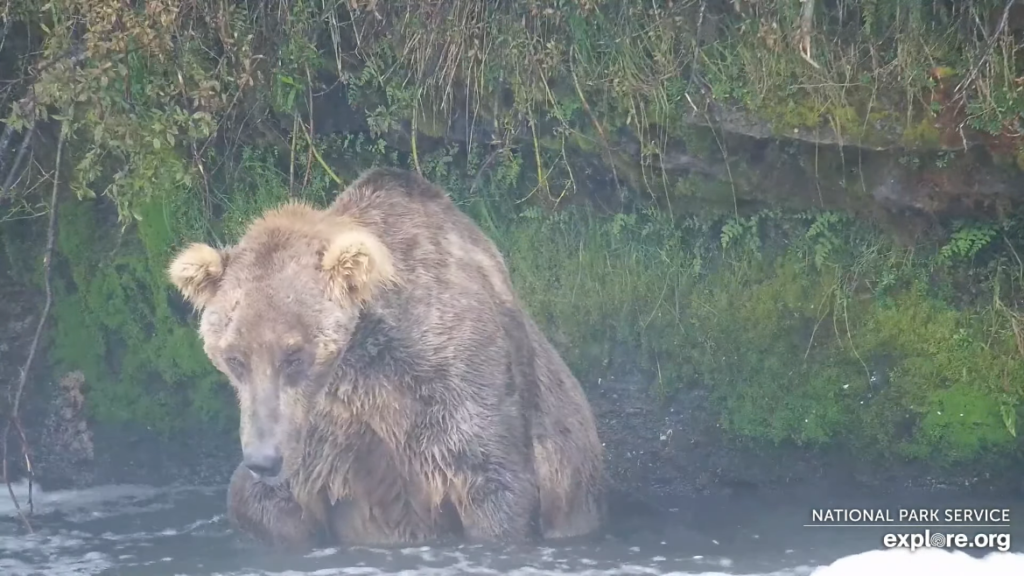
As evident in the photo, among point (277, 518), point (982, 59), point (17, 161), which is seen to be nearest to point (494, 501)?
point (277, 518)

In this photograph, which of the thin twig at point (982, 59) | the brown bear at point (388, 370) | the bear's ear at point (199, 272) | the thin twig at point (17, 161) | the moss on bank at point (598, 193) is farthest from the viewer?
the thin twig at point (17, 161)

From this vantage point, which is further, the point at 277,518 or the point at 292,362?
the point at 277,518

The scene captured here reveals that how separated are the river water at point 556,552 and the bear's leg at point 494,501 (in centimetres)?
8

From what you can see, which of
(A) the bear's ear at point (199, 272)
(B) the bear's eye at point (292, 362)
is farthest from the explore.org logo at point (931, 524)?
(A) the bear's ear at point (199, 272)

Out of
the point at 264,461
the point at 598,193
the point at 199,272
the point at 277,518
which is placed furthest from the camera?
the point at 598,193

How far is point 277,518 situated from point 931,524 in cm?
292

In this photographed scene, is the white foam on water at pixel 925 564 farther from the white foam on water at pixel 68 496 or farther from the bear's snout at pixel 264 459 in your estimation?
the white foam on water at pixel 68 496

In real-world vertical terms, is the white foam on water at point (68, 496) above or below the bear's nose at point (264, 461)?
below

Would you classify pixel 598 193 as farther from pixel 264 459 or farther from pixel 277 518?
pixel 264 459

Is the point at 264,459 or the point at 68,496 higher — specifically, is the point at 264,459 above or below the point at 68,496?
above

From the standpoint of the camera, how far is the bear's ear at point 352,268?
4.72m

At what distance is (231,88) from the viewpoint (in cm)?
610

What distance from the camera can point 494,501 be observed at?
201 inches

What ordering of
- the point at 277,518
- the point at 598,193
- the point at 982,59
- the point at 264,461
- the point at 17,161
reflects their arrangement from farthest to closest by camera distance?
the point at 598,193 < the point at 17,161 < the point at 277,518 < the point at 982,59 < the point at 264,461
